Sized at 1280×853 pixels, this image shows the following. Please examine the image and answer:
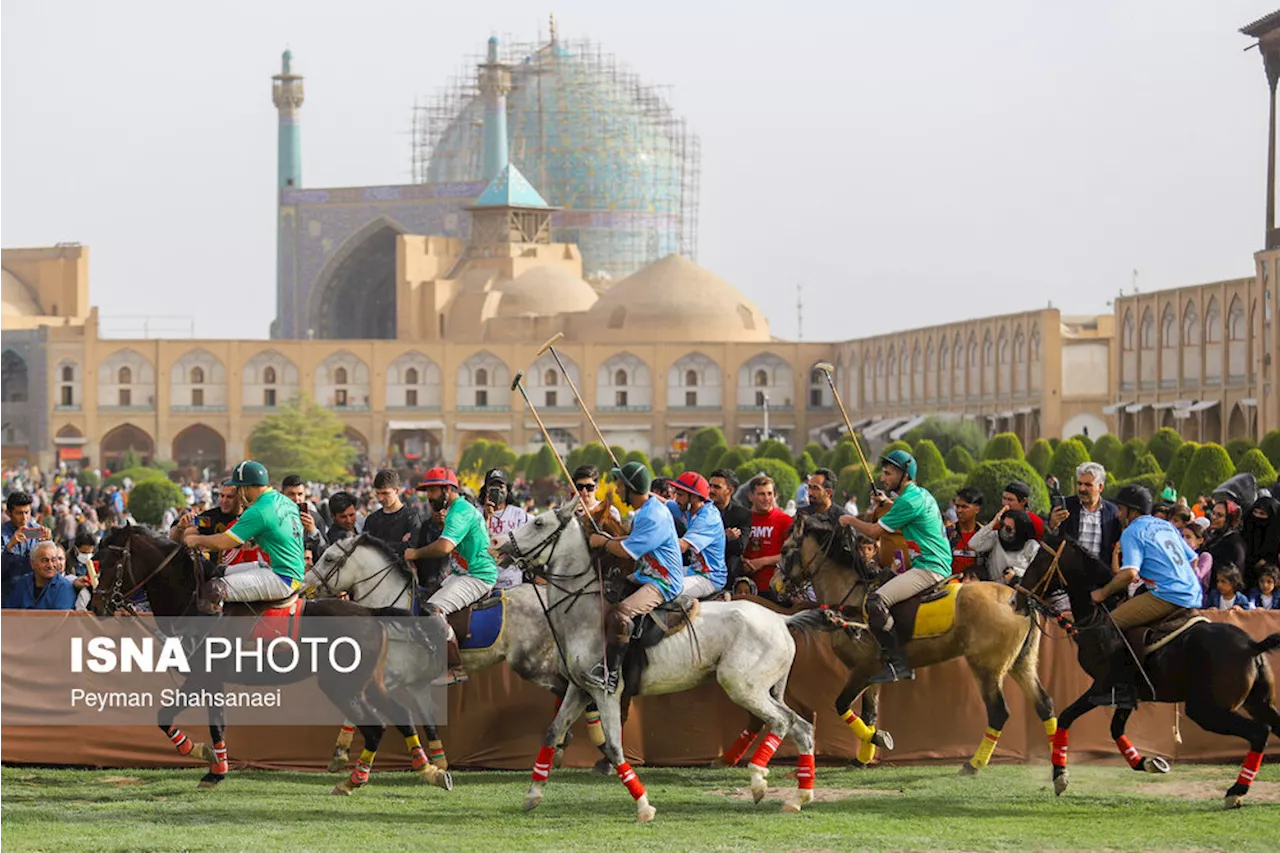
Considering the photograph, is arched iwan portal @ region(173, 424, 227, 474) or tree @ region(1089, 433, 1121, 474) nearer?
tree @ region(1089, 433, 1121, 474)

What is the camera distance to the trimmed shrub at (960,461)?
32.0 meters

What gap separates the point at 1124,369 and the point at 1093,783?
3574cm

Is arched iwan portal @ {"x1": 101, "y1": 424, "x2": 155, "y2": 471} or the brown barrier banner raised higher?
arched iwan portal @ {"x1": 101, "y1": 424, "x2": 155, "y2": 471}

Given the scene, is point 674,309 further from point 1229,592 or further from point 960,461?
point 1229,592


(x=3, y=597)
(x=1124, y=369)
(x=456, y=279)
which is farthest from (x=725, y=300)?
(x=3, y=597)

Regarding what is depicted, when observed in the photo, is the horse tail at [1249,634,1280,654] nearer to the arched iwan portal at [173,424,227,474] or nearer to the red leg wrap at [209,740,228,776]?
the red leg wrap at [209,740,228,776]

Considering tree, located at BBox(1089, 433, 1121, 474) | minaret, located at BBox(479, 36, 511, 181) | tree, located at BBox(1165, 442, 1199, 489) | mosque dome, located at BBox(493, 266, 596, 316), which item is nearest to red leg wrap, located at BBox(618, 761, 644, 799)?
tree, located at BBox(1165, 442, 1199, 489)

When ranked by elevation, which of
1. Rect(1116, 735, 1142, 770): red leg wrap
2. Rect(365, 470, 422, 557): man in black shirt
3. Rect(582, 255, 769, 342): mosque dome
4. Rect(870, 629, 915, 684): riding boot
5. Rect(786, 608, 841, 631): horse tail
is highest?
Rect(582, 255, 769, 342): mosque dome

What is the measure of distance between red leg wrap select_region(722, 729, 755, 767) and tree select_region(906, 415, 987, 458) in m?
33.5

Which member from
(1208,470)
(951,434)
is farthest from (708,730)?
(951,434)

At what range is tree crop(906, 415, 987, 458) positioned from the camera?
139 ft

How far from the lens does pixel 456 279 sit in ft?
214

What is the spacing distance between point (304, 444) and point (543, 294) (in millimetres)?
13233

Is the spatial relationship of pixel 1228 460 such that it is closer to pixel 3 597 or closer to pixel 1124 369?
pixel 3 597
